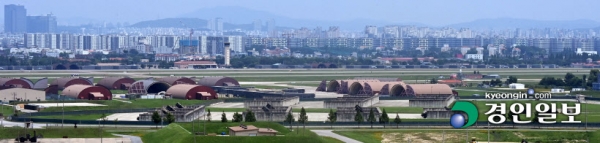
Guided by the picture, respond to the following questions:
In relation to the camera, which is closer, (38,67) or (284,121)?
(284,121)

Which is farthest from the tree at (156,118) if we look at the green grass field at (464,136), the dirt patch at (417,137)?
the dirt patch at (417,137)

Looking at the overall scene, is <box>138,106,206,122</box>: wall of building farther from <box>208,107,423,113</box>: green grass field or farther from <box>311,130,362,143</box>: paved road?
<box>311,130,362,143</box>: paved road

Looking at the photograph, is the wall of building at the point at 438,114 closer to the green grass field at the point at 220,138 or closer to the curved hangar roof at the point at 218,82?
the green grass field at the point at 220,138

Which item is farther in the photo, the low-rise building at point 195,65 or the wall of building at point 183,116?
the low-rise building at point 195,65

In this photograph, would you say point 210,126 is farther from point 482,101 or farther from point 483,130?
point 482,101

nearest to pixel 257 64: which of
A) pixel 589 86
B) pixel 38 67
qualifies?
pixel 38 67

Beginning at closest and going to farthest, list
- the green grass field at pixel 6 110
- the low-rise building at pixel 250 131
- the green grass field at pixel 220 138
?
1. the green grass field at pixel 220 138
2. the low-rise building at pixel 250 131
3. the green grass field at pixel 6 110

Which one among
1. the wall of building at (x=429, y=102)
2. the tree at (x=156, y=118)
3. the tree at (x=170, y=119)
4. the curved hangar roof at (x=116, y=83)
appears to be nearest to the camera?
the tree at (x=156, y=118)

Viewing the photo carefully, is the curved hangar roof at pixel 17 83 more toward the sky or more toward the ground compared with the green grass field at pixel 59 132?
more toward the sky
